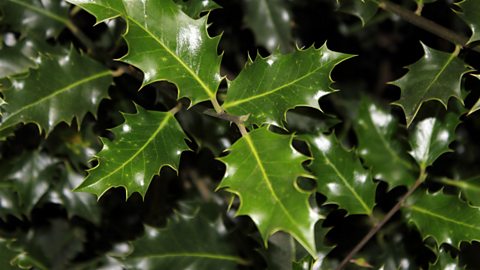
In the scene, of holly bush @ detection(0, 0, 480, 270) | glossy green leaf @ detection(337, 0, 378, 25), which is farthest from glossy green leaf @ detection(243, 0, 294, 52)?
glossy green leaf @ detection(337, 0, 378, 25)

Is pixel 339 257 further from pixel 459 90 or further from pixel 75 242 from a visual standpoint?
pixel 75 242

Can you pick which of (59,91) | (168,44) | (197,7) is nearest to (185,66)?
(168,44)

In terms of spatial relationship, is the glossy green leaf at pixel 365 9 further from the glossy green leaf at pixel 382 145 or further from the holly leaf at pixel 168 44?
the holly leaf at pixel 168 44

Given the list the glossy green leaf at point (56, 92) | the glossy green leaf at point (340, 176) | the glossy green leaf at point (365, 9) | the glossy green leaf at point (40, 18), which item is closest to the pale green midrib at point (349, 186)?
the glossy green leaf at point (340, 176)

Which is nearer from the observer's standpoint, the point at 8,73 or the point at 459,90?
the point at 459,90

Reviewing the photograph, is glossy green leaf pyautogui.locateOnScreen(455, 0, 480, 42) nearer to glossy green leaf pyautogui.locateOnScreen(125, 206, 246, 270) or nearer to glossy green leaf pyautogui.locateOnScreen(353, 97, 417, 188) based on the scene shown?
glossy green leaf pyautogui.locateOnScreen(353, 97, 417, 188)

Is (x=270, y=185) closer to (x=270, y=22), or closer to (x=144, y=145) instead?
(x=144, y=145)

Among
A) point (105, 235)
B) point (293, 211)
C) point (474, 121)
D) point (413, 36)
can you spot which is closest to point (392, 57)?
point (413, 36)
